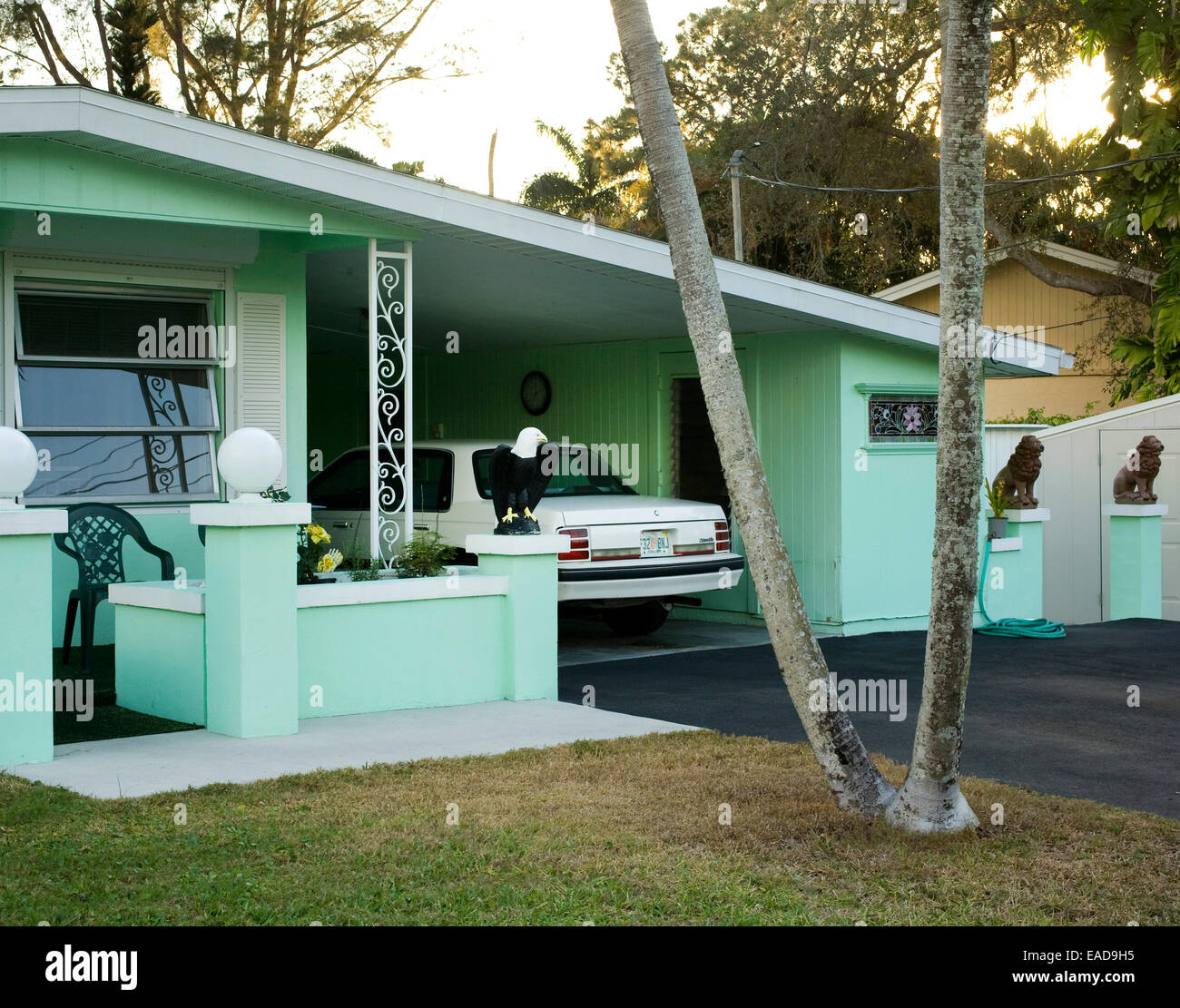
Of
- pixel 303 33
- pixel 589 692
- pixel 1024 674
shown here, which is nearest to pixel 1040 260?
pixel 303 33

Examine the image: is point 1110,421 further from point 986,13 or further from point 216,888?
point 216,888

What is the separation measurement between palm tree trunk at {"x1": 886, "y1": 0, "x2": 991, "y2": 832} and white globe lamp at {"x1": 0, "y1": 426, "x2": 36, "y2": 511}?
4103 mm

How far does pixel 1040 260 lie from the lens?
2452cm

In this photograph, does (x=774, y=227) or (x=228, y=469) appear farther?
(x=774, y=227)

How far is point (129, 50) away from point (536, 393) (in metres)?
12.0

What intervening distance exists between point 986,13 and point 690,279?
1459 mm

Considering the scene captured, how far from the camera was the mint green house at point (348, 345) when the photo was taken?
809cm

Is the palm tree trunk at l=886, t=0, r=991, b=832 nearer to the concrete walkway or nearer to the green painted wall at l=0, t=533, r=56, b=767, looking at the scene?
the concrete walkway

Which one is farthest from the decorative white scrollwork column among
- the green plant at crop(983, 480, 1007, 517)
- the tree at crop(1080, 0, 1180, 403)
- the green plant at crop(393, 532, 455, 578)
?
the tree at crop(1080, 0, 1180, 403)

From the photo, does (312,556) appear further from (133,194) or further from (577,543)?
(577,543)

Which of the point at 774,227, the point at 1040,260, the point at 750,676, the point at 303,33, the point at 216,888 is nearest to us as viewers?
the point at 216,888

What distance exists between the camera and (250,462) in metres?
7.23

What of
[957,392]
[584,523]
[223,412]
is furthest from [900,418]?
[957,392]

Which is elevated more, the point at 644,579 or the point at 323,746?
the point at 644,579
